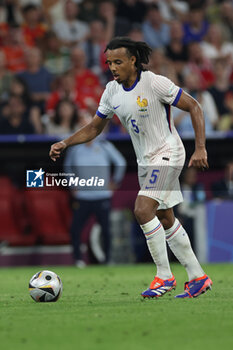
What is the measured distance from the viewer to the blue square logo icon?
7.48 meters

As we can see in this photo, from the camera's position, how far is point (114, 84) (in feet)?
24.0

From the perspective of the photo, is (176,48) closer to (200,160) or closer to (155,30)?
(155,30)

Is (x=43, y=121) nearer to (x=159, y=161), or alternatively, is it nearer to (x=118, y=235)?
(x=118, y=235)

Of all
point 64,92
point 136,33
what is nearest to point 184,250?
point 64,92

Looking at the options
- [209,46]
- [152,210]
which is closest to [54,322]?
[152,210]

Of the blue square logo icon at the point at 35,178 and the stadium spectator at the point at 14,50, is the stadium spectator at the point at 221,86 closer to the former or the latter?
the stadium spectator at the point at 14,50

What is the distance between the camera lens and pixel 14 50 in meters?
15.2

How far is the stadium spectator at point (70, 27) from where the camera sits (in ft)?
52.5

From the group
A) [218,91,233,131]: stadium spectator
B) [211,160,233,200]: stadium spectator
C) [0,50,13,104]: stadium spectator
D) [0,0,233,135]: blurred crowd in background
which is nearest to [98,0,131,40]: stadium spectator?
[0,0,233,135]: blurred crowd in background

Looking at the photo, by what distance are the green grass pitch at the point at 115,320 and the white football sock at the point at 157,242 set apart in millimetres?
257

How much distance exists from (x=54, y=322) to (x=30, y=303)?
1.55m

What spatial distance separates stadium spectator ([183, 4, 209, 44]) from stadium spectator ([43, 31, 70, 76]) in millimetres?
2598

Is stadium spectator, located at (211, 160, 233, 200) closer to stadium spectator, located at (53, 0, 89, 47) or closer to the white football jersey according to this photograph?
Answer: stadium spectator, located at (53, 0, 89, 47)

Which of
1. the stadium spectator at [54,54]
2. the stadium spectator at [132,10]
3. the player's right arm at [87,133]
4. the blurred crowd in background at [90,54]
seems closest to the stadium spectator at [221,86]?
the blurred crowd in background at [90,54]
